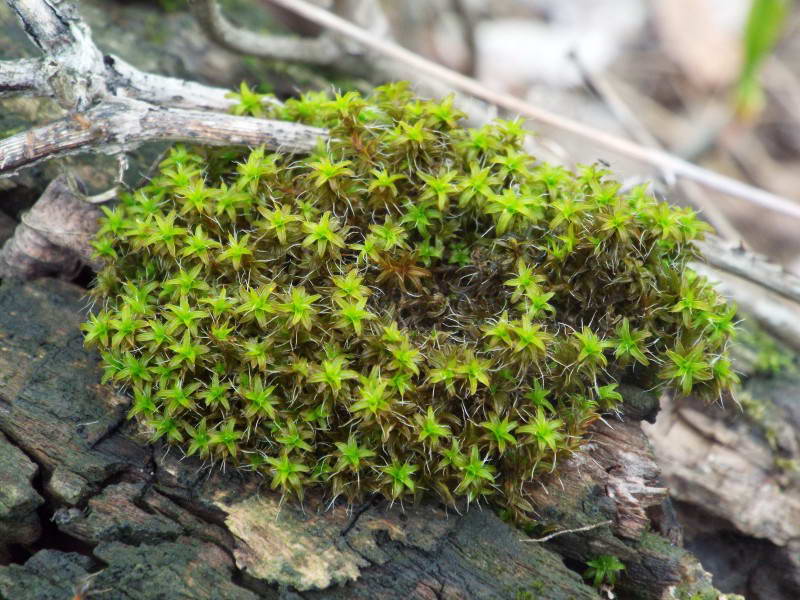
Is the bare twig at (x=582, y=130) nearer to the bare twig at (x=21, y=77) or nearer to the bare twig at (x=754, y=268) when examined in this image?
the bare twig at (x=754, y=268)

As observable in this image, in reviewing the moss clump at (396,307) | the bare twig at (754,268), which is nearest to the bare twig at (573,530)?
the moss clump at (396,307)

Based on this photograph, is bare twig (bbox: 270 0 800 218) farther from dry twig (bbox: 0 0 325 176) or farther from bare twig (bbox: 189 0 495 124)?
dry twig (bbox: 0 0 325 176)

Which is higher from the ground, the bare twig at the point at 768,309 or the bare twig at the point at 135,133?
the bare twig at the point at 135,133

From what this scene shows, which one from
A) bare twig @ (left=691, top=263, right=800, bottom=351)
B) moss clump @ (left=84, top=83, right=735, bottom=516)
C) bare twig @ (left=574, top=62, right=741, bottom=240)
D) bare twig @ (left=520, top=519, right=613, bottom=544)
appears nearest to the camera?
moss clump @ (left=84, top=83, right=735, bottom=516)

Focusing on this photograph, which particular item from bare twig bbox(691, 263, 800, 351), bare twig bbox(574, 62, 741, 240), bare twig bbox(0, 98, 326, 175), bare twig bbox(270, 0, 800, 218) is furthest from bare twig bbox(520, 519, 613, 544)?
bare twig bbox(574, 62, 741, 240)

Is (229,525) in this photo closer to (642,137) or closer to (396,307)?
(396,307)

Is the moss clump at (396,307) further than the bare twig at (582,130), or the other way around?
the bare twig at (582,130)

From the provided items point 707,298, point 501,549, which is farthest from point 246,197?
point 707,298
